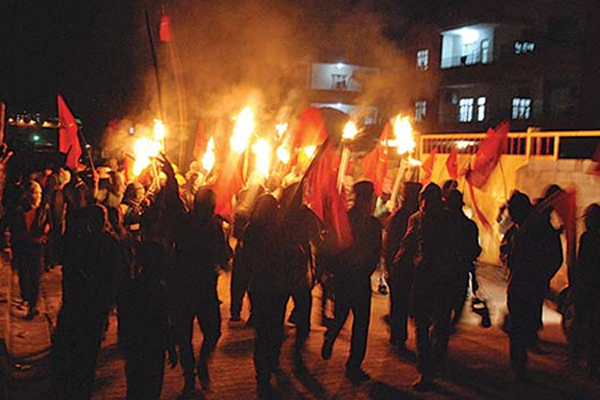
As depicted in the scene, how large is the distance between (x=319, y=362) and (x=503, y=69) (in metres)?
26.2

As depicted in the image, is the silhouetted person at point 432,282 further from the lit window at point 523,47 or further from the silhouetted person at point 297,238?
the lit window at point 523,47

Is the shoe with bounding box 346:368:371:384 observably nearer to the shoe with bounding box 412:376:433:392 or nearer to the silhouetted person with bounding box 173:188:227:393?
the shoe with bounding box 412:376:433:392

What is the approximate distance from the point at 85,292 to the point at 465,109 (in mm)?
29686

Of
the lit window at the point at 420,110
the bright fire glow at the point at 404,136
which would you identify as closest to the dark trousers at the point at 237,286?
the bright fire glow at the point at 404,136

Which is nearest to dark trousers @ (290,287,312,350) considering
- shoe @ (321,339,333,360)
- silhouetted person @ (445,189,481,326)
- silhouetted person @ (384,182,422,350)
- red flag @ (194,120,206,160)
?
shoe @ (321,339,333,360)

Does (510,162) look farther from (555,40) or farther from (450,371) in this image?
(555,40)

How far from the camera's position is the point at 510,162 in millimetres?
11828

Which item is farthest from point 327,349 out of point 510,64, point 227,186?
point 510,64

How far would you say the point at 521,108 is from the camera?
2939cm

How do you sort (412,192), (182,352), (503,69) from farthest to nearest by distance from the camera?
(503,69)
(412,192)
(182,352)

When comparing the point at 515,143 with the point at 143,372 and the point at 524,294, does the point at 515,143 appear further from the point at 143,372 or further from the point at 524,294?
the point at 143,372

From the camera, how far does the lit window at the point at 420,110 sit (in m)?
33.4

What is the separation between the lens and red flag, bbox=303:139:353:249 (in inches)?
228

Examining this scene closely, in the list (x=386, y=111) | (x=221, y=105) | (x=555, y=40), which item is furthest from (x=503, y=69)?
(x=221, y=105)
